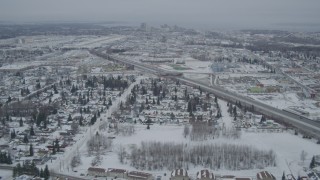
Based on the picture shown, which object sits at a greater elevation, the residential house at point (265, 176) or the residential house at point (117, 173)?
the residential house at point (265, 176)

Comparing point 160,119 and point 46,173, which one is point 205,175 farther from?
point 160,119

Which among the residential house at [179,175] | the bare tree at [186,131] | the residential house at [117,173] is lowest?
the residential house at [117,173]

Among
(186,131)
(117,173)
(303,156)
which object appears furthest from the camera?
(186,131)

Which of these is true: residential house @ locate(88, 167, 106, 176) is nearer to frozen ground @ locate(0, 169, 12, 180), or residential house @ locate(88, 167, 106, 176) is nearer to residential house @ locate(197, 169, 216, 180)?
frozen ground @ locate(0, 169, 12, 180)

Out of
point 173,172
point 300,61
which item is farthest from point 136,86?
point 300,61

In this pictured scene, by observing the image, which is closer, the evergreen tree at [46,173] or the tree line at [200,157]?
the evergreen tree at [46,173]

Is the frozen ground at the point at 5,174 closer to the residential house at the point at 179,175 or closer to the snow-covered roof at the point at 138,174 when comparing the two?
the snow-covered roof at the point at 138,174

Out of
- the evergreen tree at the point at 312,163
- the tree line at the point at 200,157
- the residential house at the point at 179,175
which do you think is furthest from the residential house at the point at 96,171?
the evergreen tree at the point at 312,163

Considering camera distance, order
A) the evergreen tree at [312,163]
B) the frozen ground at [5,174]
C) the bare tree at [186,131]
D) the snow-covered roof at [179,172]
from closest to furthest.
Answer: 1. the snow-covered roof at [179,172]
2. the frozen ground at [5,174]
3. the evergreen tree at [312,163]
4. the bare tree at [186,131]

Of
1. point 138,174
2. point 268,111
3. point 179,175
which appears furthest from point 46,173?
point 268,111
